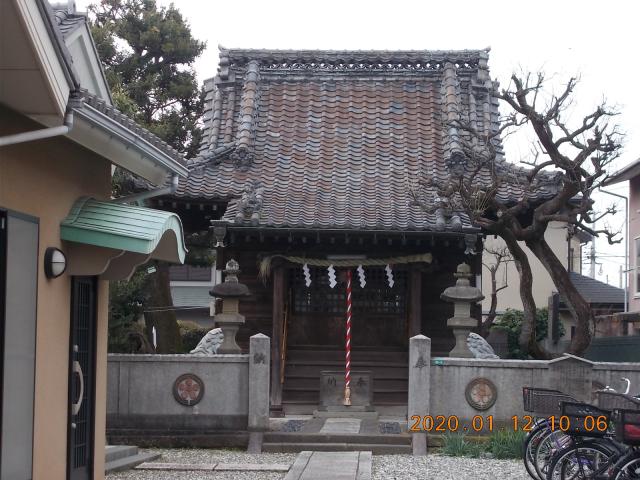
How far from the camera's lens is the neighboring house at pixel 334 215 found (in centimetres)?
1859

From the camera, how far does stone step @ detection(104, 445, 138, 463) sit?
12798 millimetres

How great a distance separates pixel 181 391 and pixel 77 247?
7461 millimetres

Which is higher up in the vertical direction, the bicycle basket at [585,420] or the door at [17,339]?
the door at [17,339]

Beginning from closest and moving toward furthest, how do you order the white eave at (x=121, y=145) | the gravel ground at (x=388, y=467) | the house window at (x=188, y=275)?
the white eave at (x=121, y=145) < the gravel ground at (x=388, y=467) < the house window at (x=188, y=275)

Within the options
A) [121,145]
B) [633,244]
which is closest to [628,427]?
[121,145]

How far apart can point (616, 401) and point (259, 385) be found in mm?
6635

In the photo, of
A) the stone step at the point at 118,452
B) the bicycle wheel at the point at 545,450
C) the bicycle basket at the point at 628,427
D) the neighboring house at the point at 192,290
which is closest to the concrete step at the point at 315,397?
the stone step at the point at 118,452

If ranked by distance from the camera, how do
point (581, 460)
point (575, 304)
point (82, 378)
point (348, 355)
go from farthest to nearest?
point (348, 355) → point (575, 304) → point (581, 460) → point (82, 378)

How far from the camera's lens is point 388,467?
43.4ft

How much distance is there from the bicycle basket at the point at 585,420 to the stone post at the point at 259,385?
6.29 meters

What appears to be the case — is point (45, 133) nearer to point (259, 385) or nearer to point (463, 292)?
point (259, 385)

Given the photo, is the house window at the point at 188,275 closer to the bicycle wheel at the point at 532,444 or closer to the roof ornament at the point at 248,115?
the roof ornament at the point at 248,115

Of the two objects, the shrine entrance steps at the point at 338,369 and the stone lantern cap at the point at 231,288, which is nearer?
the stone lantern cap at the point at 231,288

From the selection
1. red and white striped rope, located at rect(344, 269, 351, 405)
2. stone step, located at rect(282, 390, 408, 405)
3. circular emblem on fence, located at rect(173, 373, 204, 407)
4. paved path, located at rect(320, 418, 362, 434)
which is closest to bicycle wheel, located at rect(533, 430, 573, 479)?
paved path, located at rect(320, 418, 362, 434)
